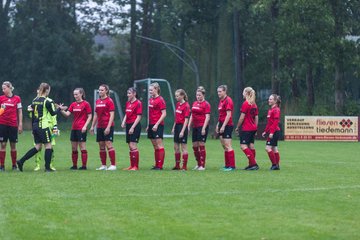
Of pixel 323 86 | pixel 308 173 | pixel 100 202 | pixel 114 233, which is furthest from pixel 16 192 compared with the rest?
pixel 323 86

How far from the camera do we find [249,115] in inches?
810

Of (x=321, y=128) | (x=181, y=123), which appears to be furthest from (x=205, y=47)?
(x=181, y=123)

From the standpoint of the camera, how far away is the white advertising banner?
42.4 meters

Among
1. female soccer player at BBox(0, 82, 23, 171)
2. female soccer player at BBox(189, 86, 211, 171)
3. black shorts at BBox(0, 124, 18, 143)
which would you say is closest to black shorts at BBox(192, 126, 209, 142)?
female soccer player at BBox(189, 86, 211, 171)

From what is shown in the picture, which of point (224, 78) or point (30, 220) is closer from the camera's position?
point (30, 220)

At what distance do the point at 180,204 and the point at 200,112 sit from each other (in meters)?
7.35

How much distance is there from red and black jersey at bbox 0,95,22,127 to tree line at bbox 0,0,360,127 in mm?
29477

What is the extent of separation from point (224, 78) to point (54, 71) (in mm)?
18389

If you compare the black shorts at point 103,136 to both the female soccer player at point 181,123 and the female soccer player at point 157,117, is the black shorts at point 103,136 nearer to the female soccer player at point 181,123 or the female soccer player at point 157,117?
the female soccer player at point 157,117

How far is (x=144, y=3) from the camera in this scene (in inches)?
2739

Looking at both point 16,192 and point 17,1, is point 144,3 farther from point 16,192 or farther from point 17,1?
point 16,192

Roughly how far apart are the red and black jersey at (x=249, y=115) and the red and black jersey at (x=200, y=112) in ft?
2.59

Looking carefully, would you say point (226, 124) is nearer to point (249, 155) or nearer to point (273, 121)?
point (249, 155)

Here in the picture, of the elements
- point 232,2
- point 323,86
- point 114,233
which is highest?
point 232,2
